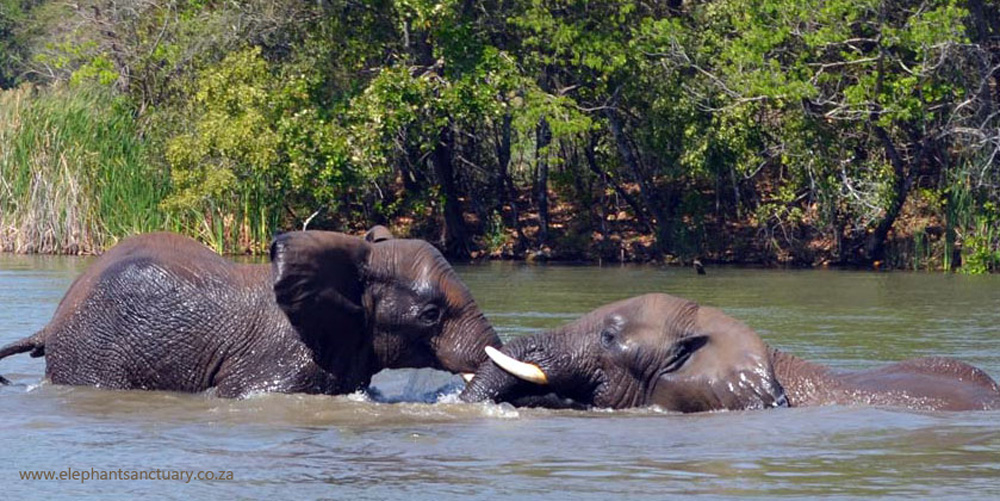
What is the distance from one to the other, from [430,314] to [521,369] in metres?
0.88

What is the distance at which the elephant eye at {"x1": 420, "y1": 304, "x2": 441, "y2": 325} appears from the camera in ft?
32.4

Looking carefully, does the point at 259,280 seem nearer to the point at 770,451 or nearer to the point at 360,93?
the point at 770,451

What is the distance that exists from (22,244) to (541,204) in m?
8.88

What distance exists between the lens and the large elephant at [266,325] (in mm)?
9734

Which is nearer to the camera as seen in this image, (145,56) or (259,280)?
(259,280)

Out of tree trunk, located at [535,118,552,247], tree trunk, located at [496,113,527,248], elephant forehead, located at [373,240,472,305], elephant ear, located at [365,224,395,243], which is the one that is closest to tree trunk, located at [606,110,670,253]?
tree trunk, located at [535,118,552,247]

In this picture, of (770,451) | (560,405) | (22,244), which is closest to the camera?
(770,451)

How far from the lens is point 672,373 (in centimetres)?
913

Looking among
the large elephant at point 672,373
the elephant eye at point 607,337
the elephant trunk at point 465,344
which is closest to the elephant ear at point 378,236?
the elephant trunk at point 465,344

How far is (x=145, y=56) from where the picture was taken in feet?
97.5

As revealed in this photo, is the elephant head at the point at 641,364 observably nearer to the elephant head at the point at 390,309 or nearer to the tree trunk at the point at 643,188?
the elephant head at the point at 390,309

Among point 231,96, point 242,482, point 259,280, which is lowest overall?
Result: point 242,482

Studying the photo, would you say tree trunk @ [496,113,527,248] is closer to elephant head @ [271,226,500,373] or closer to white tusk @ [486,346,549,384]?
elephant head @ [271,226,500,373]

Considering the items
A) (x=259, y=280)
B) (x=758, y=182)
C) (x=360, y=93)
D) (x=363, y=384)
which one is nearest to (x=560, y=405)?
(x=363, y=384)
